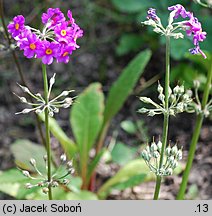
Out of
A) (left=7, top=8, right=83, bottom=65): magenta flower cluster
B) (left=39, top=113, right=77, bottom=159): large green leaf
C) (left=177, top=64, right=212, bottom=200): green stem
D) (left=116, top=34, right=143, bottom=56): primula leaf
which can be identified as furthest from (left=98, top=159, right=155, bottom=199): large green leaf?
(left=7, top=8, right=83, bottom=65): magenta flower cluster

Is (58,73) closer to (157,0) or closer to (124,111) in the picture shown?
(124,111)

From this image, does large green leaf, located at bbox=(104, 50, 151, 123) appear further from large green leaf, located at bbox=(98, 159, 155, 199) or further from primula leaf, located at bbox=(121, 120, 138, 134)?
large green leaf, located at bbox=(98, 159, 155, 199)

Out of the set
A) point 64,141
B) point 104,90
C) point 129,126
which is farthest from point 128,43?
point 64,141

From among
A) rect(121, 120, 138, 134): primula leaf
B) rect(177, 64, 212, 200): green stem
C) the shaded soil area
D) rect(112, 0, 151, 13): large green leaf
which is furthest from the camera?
rect(112, 0, 151, 13): large green leaf

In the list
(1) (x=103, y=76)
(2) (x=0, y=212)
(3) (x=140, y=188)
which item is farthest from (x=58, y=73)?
(2) (x=0, y=212)

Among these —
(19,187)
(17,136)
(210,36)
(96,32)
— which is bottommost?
(19,187)

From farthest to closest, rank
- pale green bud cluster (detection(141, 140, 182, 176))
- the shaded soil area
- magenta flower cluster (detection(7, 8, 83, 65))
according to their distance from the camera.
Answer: the shaded soil area → pale green bud cluster (detection(141, 140, 182, 176)) → magenta flower cluster (detection(7, 8, 83, 65))

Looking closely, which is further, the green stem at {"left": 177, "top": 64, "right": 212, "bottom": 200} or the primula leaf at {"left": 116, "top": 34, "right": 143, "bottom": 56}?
the primula leaf at {"left": 116, "top": 34, "right": 143, "bottom": 56}
